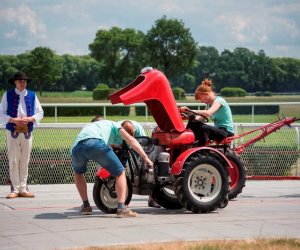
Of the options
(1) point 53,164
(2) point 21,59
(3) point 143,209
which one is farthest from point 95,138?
(2) point 21,59

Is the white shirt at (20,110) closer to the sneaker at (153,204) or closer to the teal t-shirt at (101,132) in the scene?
the sneaker at (153,204)

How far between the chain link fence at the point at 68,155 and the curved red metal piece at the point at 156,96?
4470mm

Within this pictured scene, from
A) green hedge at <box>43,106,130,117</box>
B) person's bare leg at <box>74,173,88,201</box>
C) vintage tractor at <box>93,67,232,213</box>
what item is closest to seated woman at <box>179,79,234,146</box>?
vintage tractor at <box>93,67,232,213</box>

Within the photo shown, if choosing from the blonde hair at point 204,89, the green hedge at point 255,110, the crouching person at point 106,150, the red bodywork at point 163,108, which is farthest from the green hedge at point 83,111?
the crouching person at point 106,150

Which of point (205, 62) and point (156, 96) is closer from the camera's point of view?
point (156, 96)

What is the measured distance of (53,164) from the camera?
1736cm

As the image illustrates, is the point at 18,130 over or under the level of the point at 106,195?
over

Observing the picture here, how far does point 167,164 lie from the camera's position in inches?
483

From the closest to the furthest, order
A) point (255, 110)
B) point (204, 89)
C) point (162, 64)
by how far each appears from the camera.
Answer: point (204, 89), point (255, 110), point (162, 64)

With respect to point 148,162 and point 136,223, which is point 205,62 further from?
point 136,223

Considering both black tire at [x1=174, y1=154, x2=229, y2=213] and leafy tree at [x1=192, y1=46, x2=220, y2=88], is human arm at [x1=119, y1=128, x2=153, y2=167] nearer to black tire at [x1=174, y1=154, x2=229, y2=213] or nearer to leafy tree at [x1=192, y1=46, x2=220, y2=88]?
black tire at [x1=174, y1=154, x2=229, y2=213]

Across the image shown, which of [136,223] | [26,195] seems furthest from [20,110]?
[136,223]

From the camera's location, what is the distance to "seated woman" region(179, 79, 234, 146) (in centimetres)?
1282

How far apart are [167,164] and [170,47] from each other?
10193 centimetres
